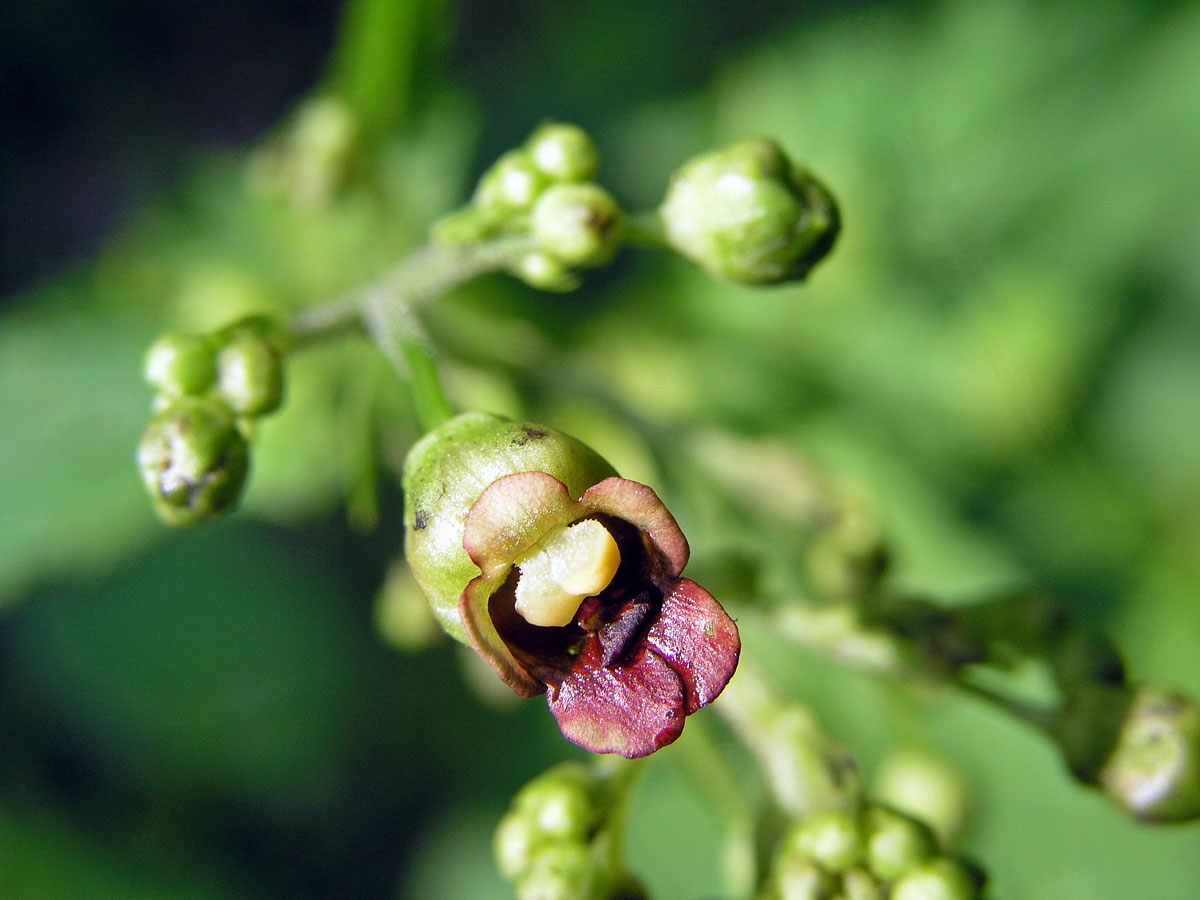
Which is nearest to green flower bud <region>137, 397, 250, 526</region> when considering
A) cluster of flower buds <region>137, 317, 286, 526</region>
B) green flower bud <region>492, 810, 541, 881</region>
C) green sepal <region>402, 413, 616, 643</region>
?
cluster of flower buds <region>137, 317, 286, 526</region>

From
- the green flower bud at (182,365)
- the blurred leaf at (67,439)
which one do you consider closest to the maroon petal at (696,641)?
the green flower bud at (182,365)

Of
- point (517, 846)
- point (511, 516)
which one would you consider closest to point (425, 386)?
point (511, 516)

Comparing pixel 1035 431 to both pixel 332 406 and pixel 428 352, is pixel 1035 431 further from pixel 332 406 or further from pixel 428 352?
pixel 428 352

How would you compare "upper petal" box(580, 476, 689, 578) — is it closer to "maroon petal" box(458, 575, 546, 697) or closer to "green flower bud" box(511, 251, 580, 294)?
"maroon petal" box(458, 575, 546, 697)

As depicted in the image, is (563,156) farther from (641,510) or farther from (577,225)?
(641,510)

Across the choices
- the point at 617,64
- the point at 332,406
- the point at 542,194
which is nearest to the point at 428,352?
the point at 542,194

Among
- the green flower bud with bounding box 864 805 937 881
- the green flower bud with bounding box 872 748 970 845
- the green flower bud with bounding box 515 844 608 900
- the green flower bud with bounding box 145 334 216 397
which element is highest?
the green flower bud with bounding box 145 334 216 397

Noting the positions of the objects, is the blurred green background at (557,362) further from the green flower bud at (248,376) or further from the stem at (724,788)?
the green flower bud at (248,376)
